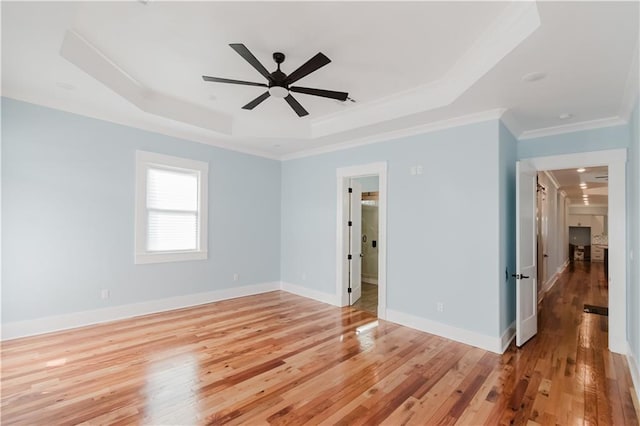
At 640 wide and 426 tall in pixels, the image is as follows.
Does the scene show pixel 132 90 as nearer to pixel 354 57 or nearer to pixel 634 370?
pixel 354 57

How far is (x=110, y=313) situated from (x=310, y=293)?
10.6 feet

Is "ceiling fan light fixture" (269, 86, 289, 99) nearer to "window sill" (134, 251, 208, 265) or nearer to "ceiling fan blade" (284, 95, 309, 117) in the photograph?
"ceiling fan blade" (284, 95, 309, 117)

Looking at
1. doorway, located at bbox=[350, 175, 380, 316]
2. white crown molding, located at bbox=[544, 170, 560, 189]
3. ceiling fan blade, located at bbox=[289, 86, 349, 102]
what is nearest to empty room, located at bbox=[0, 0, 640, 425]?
ceiling fan blade, located at bbox=[289, 86, 349, 102]

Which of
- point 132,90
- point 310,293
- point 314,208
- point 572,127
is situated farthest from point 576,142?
point 132,90

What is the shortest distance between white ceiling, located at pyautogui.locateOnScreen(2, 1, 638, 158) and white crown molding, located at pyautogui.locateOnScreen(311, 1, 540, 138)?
1 centimetres

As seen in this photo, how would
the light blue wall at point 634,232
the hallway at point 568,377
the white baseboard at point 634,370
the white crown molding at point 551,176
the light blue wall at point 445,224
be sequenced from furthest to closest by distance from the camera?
1. the white crown molding at point 551,176
2. the light blue wall at point 445,224
3. the light blue wall at point 634,232
4. the white baseboard at point 634,370
5. the hallway at point 568,377

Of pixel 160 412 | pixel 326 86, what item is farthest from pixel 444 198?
pixel 160 412

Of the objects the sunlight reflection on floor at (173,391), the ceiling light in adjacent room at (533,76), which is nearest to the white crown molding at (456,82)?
the ceiling light in adjacent room at (533,76)

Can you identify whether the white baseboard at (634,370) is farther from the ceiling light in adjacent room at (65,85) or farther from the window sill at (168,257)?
the ceiling light in adjacent room at (65,85)

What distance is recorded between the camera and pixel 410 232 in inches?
173

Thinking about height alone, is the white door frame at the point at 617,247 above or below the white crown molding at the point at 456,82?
below

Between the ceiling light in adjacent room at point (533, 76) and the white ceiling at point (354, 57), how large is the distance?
0.17ft

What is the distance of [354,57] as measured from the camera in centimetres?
302

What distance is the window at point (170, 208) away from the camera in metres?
4.59
